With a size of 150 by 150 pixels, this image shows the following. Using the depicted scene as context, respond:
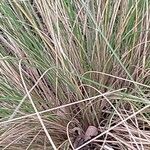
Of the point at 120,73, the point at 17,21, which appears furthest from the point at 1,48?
the point at 120,73

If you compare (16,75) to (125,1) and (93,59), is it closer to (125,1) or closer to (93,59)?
(93,59)

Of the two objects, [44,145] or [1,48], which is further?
[1,48]

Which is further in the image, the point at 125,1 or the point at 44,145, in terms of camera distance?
the point at 125,1

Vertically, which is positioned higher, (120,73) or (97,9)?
(97,9)

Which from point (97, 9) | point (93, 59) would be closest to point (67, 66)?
point (93, 59)

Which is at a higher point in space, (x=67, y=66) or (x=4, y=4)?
(x=4, y=4)

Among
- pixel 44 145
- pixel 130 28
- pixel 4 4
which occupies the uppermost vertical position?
pixel 4 4

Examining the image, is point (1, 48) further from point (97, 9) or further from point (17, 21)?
point (97, 9)
